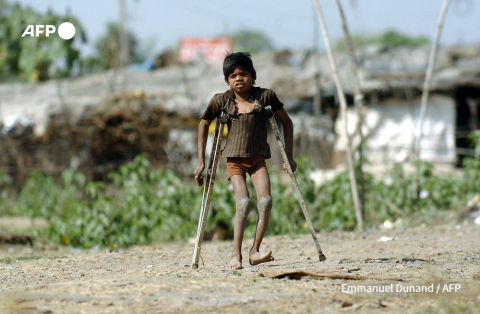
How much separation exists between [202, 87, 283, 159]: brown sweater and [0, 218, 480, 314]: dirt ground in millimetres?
859

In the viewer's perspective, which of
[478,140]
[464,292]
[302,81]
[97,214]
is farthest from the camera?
[302,81]

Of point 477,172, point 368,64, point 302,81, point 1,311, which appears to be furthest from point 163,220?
point 368,64

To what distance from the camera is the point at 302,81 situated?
60.0ft

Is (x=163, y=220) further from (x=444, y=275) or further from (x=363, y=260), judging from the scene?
(x=444, y=275)

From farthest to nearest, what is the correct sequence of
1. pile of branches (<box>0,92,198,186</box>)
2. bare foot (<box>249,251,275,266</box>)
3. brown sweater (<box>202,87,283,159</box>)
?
pile of branches (<box>0,92,198,186</box>)
brown sweater (<box>202,87,283,159</box>)
bare foot (<box>249,251,275,266</box>)

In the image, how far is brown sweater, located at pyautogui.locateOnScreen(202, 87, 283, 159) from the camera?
17.2 feet

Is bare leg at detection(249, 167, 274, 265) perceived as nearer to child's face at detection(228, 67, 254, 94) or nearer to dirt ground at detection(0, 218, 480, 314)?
dirt ground at detection(0, 218, 480, 314)

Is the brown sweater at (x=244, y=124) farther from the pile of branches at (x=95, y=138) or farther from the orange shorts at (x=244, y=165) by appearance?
the pile of branches at (x=95, y=138)

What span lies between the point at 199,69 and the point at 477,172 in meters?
12.6

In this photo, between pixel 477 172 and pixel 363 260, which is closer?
pixel 363 260

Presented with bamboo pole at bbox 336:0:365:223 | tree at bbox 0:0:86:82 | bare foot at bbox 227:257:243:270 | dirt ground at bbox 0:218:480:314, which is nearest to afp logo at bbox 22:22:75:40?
tree at bbox 0:0:86:82

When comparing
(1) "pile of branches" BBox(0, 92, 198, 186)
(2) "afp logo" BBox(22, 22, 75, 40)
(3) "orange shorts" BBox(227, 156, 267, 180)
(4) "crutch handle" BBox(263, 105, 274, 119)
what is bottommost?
(3) "orange shorts" BBox(227, 156, 267, 180)

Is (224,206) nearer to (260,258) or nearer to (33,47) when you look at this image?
(260,258)

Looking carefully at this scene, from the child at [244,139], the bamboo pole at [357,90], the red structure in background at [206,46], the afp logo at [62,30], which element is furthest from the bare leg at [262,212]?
the red structure in background at [206,46]
